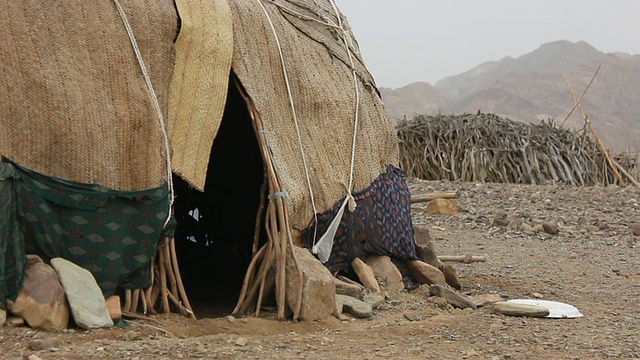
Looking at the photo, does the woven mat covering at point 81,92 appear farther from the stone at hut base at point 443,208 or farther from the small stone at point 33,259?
the stone at hut base at point 443,208

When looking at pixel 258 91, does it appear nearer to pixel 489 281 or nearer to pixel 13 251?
pixel 13 251

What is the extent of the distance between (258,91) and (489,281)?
2717mm

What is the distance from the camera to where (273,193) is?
5336 mm

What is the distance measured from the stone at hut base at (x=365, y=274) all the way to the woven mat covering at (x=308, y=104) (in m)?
0.47

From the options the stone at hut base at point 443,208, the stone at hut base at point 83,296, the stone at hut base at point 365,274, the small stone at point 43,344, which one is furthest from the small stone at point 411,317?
the stone at hut base at point 443,208

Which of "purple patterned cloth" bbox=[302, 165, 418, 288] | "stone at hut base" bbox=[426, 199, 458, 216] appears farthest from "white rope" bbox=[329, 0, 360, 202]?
"stone at hut base" bbox=[426, 199, 458, 216]

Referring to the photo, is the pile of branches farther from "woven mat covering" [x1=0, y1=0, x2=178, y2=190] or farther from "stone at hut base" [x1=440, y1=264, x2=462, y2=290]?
"woven mat covering" [x1=0, y1=0, x2=178, y2=190]

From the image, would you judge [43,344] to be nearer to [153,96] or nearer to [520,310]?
[153,96]

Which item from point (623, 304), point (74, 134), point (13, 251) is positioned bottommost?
Answer: point (623, 304)

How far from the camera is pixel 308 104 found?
601cm

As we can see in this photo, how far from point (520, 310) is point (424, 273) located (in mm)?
1051

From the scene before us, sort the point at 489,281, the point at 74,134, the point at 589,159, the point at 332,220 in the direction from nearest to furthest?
the point at 74,134 < the point at 332,220 < the point at 489,281 < the point at 589,159

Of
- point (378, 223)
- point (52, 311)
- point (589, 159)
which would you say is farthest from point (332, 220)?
point (589, 159)

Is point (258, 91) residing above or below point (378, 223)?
above
